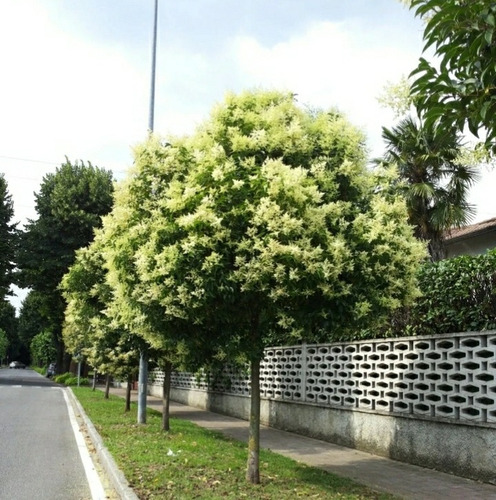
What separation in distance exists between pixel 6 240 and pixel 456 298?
37.0 m

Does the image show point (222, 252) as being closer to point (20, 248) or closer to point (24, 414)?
point (24, 414)

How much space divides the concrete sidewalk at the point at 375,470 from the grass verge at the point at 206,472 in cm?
42

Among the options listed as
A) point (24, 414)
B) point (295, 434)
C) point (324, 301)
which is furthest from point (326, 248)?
point (24, 414)

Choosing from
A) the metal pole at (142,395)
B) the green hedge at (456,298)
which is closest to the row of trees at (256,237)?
the green hedge at (456,298)

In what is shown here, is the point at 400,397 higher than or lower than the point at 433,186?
lower

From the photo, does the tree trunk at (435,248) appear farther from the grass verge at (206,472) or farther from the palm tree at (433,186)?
the grass verge at (206,472)

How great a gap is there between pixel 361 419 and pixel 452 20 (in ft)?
28.6

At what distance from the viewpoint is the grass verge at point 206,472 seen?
6799 millimetres

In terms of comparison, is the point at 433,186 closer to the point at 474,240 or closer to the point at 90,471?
the point at 474,240

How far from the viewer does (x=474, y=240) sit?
21.6m

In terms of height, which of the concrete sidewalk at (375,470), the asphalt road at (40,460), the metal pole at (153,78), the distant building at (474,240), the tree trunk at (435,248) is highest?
the metal pole at (153,78)

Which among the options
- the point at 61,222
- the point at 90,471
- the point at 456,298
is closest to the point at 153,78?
the point at 456,298

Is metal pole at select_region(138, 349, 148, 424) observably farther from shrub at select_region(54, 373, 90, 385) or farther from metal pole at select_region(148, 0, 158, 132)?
shrub at select_region(54, 373, 90, 385)

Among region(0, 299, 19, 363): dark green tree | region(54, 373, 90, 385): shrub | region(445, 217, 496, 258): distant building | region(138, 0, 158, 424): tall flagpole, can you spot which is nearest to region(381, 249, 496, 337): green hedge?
region(138, 0, 158, 424): tall flagpole
